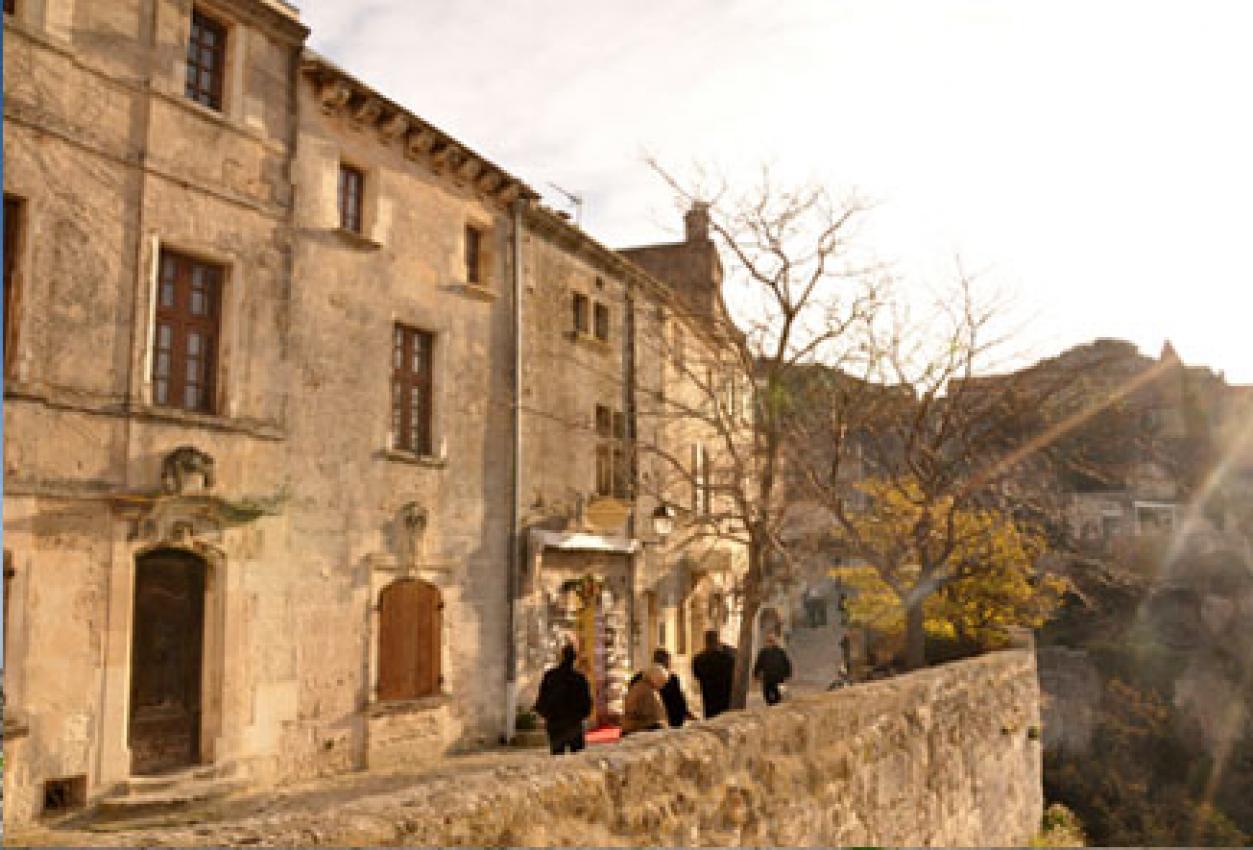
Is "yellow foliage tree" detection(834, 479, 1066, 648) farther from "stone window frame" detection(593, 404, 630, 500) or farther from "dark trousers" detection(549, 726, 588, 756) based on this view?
"dark trousers" detection(549, 726, 588, 756)

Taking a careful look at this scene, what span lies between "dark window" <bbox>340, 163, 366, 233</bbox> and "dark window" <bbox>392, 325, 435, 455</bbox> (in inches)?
60.3

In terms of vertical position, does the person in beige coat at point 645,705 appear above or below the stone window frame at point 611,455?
below

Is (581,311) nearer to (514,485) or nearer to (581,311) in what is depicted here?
(581,311)

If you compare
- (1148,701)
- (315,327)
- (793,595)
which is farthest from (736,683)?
(793,595)

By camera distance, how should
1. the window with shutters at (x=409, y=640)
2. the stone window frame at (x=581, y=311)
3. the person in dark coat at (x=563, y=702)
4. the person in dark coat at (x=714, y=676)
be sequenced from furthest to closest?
the stone window frame at (x=581, y=311), the window with shutters at (x=409, y=640), the person in dark coat at (x=714, y=676), the person in dark coat at (x=563, y=702)

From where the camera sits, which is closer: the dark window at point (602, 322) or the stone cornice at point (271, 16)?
the stone cornice at point (271, 16)

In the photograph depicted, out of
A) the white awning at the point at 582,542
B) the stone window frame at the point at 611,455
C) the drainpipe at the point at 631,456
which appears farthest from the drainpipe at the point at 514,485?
the drainpipe at the point at 631,456

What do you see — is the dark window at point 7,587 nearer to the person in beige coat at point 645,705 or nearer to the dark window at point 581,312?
the person in beige coat at point 645,705

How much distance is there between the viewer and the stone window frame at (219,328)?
9.98m

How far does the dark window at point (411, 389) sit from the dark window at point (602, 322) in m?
5.16

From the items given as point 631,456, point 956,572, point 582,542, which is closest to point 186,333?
point 582,542

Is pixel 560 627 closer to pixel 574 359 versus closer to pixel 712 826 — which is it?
pixel 574 359

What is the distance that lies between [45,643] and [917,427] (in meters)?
12.0

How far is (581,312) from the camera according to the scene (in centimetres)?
1802
